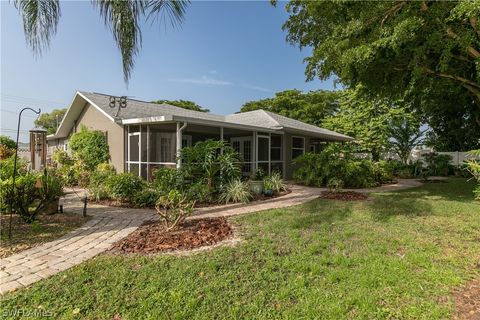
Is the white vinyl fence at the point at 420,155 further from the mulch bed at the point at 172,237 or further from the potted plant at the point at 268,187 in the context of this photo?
the mulch bed at the point at 172,237

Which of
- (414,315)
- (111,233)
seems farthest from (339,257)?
(111,233)

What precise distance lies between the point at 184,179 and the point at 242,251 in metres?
4.95

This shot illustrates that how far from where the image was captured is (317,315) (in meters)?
2.62

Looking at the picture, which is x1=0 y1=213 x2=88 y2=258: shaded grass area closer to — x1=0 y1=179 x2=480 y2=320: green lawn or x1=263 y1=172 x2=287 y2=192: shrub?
x1=0 y1=179 x2=480 y2=320: green lawn

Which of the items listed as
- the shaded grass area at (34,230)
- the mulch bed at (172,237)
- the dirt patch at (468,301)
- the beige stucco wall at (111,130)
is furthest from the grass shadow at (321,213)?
the beige stucco wall at (111,130)

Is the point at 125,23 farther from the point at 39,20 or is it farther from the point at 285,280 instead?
the point at 285,280

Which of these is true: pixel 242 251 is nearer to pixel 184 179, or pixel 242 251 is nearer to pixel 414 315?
pixel 414 315

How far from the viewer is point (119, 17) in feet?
13.2

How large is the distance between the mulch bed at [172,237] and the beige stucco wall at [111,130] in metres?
6.81

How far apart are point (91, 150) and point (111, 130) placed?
1.42 metres

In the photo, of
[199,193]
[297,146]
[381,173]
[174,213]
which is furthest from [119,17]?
[381,173]

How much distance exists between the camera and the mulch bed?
4.34m

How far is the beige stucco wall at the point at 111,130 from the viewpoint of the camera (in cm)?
1168

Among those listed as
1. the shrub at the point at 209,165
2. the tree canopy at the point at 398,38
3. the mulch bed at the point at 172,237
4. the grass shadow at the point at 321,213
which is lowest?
the mulch bed at the point at 172,237
